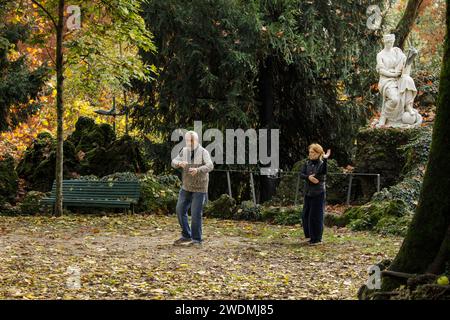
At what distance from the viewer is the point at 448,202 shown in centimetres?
598

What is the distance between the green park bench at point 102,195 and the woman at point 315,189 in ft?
19.5

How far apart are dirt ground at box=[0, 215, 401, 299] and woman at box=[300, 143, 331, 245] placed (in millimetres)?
351

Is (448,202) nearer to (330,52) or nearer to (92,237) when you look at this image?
(92,237)

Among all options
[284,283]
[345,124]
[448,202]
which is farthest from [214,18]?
[448,202]

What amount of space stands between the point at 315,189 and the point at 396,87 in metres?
7.70

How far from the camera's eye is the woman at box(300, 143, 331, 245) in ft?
39.2

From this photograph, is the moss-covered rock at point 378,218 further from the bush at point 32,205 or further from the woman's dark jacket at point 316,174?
the bush at point 32,205

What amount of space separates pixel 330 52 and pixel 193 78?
4091 millimetres

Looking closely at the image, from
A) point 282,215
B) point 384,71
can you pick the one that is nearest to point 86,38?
point 282,215

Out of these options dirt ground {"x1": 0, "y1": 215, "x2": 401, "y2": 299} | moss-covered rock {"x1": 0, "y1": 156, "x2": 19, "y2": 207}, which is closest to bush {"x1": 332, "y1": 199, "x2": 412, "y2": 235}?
dirt ground {"x1": 0, "y1": 215, "x2": 401, "y2": 299}

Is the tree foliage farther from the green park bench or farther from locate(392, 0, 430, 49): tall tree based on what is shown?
the green park bench

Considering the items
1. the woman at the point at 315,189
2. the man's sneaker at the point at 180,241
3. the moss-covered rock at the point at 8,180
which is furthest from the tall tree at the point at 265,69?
the man's sneaker at the point at 180,241

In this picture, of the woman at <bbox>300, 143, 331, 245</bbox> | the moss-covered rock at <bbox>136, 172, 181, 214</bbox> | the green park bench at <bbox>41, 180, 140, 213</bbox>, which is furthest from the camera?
the moss-covered rock at <bbox>136, 172, 181, 214</bbox>
